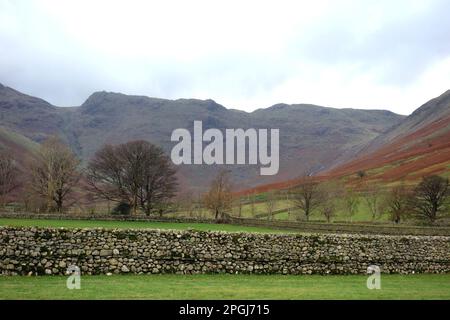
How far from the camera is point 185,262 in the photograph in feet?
70.5

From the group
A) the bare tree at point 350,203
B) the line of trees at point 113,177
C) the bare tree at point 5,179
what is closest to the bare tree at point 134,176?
the line of trees at point 113,177

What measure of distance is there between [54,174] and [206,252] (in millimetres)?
66436

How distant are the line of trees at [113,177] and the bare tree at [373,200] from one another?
3800 cm

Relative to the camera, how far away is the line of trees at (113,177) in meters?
81.6

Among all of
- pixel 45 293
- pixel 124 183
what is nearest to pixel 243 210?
pixel 124 183

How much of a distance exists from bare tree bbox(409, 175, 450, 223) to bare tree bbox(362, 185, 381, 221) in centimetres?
1067

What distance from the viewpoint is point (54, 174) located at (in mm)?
82062

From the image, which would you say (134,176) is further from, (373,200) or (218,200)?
(373,200)

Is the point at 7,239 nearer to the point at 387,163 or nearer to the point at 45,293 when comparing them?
the point at 45,293

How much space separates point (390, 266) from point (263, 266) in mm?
6820

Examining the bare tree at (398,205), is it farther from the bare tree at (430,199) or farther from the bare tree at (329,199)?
the bare tree at (329,199)

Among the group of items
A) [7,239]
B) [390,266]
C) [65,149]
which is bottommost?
[390,266]

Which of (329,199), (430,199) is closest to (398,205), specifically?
(430,199)

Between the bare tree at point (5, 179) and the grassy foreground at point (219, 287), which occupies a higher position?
the bare tree at point (5, 179)
